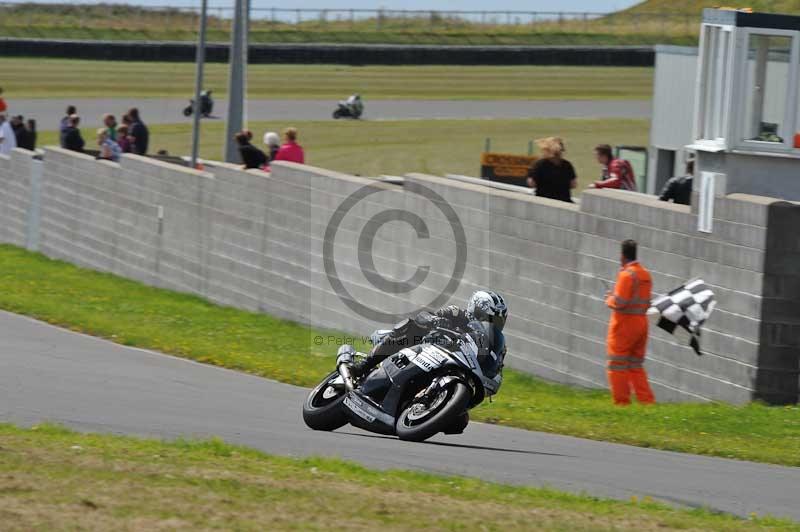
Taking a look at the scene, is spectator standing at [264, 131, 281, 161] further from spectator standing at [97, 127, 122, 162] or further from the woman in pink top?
spectator standing at [97, 127, 122, 162]

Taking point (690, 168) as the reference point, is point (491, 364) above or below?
below

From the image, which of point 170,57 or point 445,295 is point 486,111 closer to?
point 170,57

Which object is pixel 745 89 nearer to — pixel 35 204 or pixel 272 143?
pixel 272 143

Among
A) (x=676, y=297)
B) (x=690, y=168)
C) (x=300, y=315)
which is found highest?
(x=690, y=168)

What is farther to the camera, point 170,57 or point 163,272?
point 170,57

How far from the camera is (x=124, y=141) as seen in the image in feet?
92.6

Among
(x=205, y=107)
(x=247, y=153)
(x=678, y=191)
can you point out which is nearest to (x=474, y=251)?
(x=678, y=191)

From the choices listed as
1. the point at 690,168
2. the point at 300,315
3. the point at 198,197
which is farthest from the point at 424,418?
the point at 198,197

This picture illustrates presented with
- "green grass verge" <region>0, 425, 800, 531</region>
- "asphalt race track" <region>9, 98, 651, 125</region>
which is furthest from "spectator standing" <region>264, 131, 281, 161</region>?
"asphalt race track" <region>9, 98, 651, 125</region>

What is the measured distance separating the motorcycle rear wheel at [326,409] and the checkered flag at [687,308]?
12.7 feet

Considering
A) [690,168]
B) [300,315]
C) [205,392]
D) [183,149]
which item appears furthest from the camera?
[183,149]

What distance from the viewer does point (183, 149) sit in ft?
133

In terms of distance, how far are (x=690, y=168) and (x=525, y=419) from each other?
17.0 ft

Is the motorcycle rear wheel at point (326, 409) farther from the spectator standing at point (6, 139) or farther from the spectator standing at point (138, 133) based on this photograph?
the spectator standing at point (6, 139)
